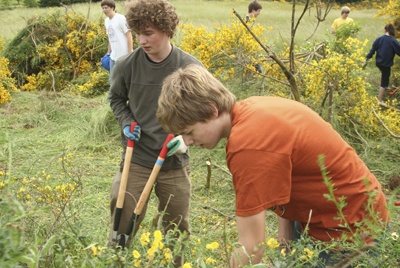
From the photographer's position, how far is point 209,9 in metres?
22.0

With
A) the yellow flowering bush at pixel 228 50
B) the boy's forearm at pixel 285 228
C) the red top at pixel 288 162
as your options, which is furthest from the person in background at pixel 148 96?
the yellow flowering bush at pixel 228 50

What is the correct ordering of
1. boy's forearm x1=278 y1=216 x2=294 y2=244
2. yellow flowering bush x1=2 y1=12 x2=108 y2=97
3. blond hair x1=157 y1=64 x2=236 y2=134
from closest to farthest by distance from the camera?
blond hair x1=157 y1=64 x2=236 y2=134, boy's forearm x1=278 y1=216 x2=294 y2=244, yellow flowering bush x1=2 y1=12 x2=108 y2=97

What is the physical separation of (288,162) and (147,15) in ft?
4.80

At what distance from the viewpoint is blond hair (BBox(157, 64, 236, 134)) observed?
6.29 feet

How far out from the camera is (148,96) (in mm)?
2965

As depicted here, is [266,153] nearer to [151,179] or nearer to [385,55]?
[151,179]

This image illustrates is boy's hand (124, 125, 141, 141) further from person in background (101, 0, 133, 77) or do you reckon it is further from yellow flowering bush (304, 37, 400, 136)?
person in background (101, 0, 133, 77)

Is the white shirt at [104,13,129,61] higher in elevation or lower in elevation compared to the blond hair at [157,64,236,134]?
lower

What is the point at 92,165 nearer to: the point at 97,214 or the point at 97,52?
the point at 97,214

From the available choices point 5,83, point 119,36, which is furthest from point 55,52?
point 119,36

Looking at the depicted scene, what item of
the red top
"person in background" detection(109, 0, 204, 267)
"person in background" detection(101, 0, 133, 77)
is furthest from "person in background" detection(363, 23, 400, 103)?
the red top

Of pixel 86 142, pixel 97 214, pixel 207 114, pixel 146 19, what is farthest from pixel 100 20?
pixel 207 114

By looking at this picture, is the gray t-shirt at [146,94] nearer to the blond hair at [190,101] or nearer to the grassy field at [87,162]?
the grassy field at [87,162]

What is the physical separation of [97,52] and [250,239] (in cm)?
939
